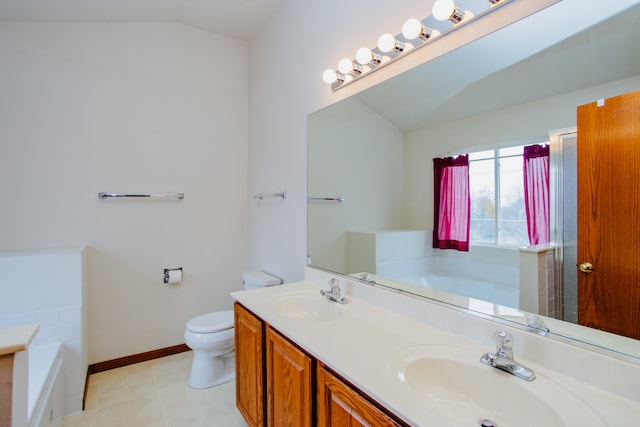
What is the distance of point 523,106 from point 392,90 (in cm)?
64

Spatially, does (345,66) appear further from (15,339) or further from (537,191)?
(15,339)

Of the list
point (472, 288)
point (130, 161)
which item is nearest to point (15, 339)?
point (472, 288)

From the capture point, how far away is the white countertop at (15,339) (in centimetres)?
87

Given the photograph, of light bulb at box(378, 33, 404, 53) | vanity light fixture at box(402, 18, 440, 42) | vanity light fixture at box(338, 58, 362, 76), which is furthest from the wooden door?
vanity light fixture at box(338, 58, 362, 76)

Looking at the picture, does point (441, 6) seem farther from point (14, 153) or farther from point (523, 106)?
point (14, 153)

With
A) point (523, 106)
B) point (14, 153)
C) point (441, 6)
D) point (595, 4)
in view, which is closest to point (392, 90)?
point (441, 6)

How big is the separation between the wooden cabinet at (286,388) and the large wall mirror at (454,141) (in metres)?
0.54

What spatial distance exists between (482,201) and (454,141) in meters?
0.28

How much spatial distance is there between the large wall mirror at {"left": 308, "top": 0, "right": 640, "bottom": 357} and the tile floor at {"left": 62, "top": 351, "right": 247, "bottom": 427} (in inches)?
44.7

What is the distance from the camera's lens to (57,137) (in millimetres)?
2316

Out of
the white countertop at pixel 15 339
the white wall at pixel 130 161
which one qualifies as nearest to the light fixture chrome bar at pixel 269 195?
the white wall at pixel 130 161

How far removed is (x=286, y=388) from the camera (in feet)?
4.16

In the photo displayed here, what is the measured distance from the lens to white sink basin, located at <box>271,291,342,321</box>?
1.62 metres

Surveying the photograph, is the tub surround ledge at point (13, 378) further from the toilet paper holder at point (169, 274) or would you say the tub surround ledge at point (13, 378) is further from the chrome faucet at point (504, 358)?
the toilet paper holder at point (169, 274)
